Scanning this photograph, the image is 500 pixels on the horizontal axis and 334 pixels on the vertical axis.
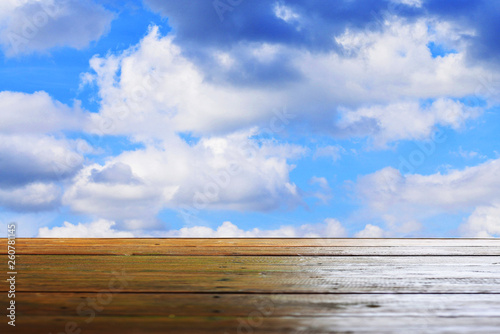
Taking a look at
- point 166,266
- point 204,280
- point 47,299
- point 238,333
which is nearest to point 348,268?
point 204,280

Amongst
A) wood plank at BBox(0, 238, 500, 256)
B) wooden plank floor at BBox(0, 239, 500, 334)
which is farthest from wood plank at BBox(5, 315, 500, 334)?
wood plank at BBox(0, 238, 500, 256)

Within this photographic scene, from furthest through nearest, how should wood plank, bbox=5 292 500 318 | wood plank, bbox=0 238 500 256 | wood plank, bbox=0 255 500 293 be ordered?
1. wood plank, bbox=0 238 500 256
2. wood plank, bbox=0 255 500 293
3. wood plank, bbox=5 292 500 318

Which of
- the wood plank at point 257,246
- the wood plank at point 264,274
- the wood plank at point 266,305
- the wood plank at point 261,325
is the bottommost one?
the wood plank at point 261,325

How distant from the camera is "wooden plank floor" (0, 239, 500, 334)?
0.92 metres

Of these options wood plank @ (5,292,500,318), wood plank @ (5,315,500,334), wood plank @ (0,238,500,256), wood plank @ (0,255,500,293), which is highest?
wood plank @ (0,238,500,256)

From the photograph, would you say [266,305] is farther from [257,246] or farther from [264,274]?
[257,246]

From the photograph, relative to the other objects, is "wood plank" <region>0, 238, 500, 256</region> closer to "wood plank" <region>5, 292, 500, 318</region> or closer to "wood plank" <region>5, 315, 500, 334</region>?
"wood plank" <region>5, 292, 500, 318</region>

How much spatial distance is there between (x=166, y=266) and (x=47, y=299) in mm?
498

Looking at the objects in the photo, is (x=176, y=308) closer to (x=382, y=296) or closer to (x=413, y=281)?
(x=382, y=296)

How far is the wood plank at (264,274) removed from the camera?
4.02ft

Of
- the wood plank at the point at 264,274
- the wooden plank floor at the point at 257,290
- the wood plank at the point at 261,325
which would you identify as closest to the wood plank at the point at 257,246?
the wooden plank floor at the point at 257,290

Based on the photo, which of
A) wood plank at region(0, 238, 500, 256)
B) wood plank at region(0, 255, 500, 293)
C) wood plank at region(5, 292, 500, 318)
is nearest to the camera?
wood plank at region(5, 292, 500, 318)

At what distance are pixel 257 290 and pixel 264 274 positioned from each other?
226 mm

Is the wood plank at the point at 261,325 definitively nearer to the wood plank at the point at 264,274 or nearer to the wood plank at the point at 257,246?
the wood plank at the point at 264,274
